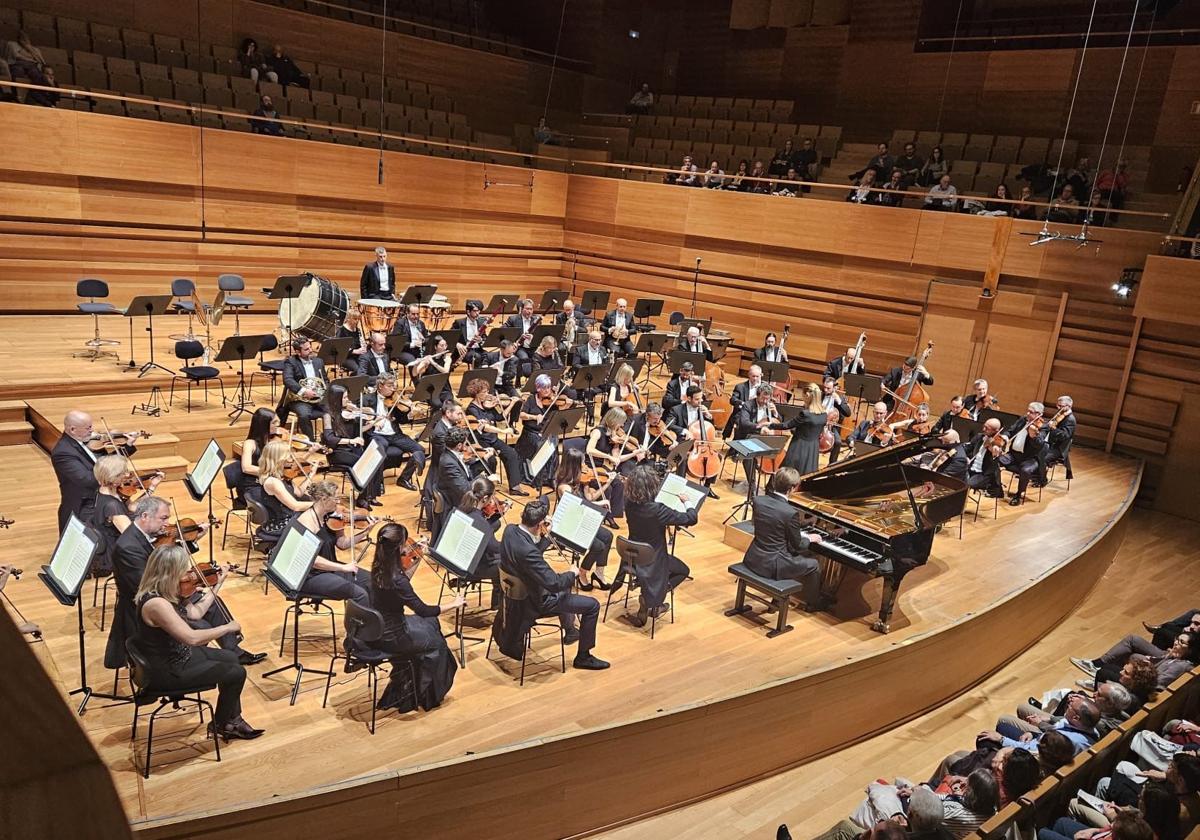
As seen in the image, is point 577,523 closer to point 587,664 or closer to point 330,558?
point 587,664

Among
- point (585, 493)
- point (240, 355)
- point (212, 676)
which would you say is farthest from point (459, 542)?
Result: point (240, 355)

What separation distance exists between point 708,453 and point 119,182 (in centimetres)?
922

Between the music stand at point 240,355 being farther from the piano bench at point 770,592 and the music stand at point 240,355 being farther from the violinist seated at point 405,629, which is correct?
the piano bench at point 770,592

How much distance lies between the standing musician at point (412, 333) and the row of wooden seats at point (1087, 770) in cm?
781

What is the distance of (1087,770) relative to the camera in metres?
4.62

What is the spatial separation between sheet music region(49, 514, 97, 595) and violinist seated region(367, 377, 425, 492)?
3.84 metres

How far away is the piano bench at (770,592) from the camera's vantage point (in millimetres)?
6605

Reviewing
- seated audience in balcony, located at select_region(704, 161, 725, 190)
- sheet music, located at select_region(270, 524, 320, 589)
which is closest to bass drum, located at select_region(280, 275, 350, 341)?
sheet music, located at select_region(270, 524, 320, 589)

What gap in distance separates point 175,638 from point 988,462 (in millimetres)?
8538

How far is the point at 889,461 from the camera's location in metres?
6.98

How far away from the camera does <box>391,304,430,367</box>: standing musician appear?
10.5 metres

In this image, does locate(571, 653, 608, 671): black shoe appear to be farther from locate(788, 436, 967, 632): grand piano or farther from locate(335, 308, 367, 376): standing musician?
locate(335, 308, 367, 376): standing musician

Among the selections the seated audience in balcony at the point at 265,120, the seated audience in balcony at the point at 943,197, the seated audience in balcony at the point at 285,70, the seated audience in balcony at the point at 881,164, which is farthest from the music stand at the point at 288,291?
the seated audience in balcony at the point at 881,164

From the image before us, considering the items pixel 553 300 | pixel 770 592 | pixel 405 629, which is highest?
pixel 553 300
